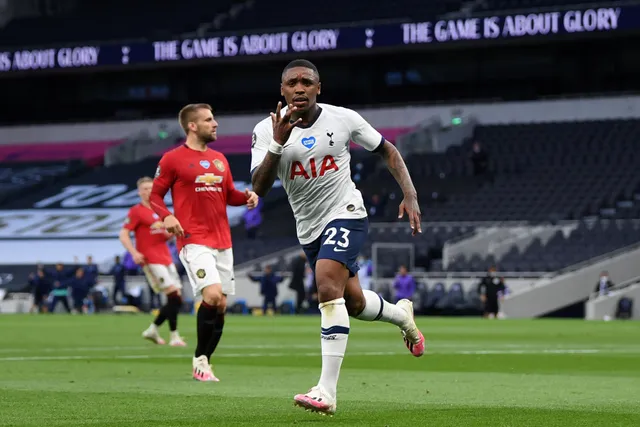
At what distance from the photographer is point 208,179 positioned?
1248cm

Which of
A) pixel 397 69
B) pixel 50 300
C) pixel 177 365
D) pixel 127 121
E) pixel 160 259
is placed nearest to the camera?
pixel 177 365

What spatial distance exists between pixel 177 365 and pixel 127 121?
43104mm

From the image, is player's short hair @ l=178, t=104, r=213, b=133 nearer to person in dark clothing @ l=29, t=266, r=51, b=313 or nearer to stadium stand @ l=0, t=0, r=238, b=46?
person in dark clothing @ l=29, t=266, r=51, b=313

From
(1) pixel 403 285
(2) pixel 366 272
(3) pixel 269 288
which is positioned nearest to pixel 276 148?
(1) pixel 403 285

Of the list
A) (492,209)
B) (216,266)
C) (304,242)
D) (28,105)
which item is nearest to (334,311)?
(304,242)

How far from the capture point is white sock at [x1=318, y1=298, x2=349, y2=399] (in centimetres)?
824

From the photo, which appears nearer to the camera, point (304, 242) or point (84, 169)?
point (304, 242)

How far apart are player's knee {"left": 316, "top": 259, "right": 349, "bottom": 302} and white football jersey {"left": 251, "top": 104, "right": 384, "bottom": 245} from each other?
0.37m

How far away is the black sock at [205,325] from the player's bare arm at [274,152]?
11.3 feet

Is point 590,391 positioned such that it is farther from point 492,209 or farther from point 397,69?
point 397,69

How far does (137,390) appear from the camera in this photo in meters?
10.3

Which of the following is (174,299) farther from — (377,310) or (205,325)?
(377,310)

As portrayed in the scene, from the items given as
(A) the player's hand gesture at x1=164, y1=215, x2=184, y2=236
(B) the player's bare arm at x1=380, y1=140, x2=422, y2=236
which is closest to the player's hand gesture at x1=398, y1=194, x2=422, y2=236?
(B) the player's bare arm at x1=380, y1=140, x2=422, y2=236

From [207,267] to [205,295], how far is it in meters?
0.26
